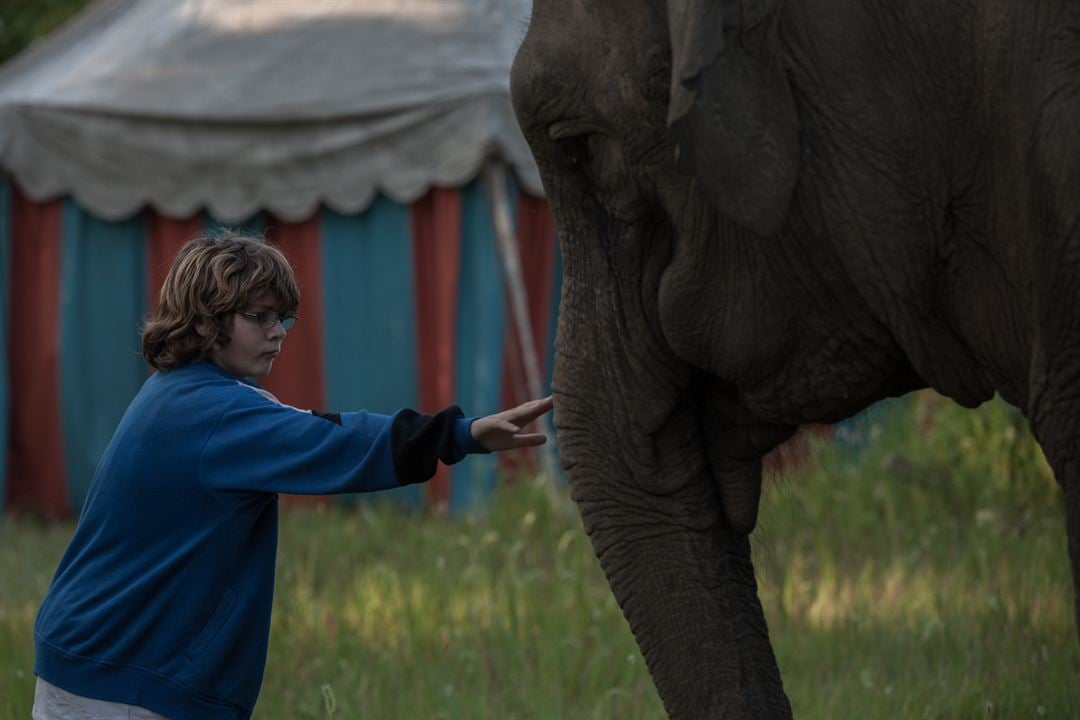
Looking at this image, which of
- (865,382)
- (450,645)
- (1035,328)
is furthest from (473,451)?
(450,645)

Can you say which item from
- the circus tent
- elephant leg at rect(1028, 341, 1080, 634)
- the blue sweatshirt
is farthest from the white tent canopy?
elephant leg at rect(1028, 341, 1080, 634)

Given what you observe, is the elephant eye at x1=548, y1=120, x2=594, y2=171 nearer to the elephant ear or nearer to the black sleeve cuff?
the elephant ear

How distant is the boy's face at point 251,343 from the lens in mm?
3219

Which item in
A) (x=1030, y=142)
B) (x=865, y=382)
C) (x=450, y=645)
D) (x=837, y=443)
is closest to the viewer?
(x=1030, y=142)

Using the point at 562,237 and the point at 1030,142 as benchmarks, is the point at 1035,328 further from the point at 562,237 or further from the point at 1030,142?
the point at 562,237

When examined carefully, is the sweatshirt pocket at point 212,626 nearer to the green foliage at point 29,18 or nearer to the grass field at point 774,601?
the grass field at point 774,601

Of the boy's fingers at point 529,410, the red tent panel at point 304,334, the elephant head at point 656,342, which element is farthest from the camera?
the red tent panel at point 304,334

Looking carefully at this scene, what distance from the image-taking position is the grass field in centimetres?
464

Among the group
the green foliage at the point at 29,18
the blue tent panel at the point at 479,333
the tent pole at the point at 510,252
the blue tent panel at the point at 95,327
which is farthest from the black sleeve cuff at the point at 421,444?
the green foliage at the point at 29,18

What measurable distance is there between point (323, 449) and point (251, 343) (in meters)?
0.30

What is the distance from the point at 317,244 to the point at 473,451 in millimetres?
6049

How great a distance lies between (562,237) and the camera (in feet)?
9.92

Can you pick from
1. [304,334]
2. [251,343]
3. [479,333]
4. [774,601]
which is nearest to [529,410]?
[251,343]

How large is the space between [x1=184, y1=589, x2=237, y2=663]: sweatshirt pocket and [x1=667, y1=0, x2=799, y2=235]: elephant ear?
126 centimetres
